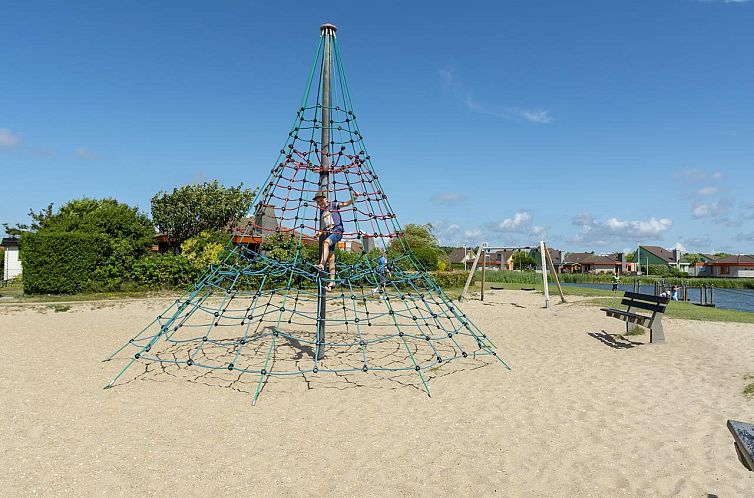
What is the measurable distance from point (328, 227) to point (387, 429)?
3.28 meters

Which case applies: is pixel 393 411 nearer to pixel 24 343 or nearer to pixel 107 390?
pixel 107 390

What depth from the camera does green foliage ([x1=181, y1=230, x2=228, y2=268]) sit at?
706 inches

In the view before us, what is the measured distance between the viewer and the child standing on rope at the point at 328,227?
699 cm

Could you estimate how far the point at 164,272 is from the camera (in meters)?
17.4

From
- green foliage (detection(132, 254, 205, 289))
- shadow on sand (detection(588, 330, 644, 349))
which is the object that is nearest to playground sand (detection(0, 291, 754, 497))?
shadow on sand (detection(588, 330, 644, 349))

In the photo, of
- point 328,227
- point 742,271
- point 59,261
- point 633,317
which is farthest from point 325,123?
point 742,271

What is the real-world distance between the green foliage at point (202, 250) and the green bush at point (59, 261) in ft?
9.93

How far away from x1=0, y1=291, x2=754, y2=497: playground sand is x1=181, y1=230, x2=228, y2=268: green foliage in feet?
33.6

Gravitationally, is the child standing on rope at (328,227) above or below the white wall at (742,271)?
above

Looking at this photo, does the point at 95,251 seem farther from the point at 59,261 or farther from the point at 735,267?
the point at 735,267

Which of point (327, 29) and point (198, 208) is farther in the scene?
point (198, 208)

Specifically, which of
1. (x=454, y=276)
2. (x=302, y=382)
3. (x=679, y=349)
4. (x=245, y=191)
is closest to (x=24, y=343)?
(x=302, y=382)

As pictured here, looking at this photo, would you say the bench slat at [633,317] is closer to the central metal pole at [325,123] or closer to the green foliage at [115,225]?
the central metal pole at [325,123]

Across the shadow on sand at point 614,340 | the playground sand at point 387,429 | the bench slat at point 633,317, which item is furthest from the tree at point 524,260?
the playground sand at point 387,429
